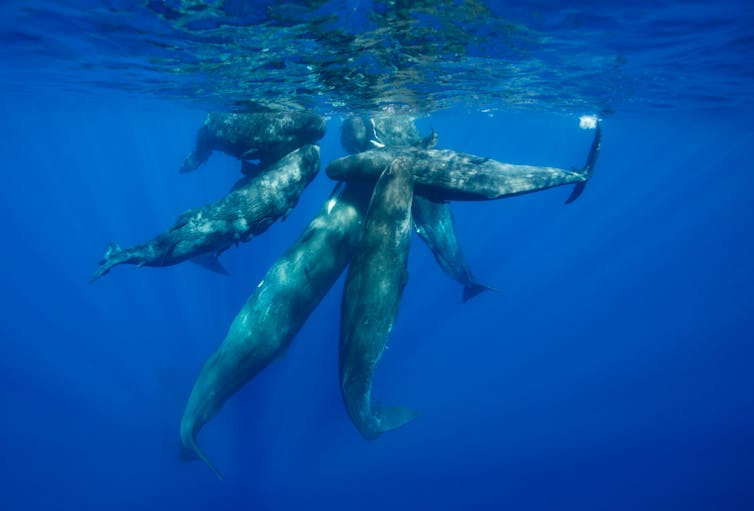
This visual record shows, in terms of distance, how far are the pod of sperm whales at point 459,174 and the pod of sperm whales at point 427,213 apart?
3.32 ft

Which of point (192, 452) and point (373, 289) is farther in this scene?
point (192, 452)

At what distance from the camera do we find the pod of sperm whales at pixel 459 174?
19.3ft

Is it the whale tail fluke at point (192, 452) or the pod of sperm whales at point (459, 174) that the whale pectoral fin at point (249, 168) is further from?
the whale tail fluke at point (192, 452)

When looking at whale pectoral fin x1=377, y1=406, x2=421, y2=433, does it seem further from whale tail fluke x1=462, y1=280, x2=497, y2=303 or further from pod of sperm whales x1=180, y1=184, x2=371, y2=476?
whale tail fluke x1=462, y1=280, x2=497, y2=303

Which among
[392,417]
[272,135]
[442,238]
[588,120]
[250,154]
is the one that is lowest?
[588,120]

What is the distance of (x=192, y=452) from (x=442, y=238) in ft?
23.2

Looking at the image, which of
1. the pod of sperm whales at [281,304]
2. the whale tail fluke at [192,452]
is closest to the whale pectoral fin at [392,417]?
the pod of sperm whales at [281,304]

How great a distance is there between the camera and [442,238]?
33.7 ft

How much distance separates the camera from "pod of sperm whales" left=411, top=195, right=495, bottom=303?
31.6 ft

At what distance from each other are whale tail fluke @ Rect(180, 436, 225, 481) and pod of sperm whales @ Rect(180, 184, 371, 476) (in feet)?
0.05

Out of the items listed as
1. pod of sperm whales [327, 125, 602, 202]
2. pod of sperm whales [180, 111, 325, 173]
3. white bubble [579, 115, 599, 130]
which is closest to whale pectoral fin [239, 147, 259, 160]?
pod of sperm whales [180, 111, 325, 173]

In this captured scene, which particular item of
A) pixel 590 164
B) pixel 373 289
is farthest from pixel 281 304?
pixel 590 164

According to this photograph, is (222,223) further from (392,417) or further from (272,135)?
(392,417)

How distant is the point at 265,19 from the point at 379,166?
6.36m
